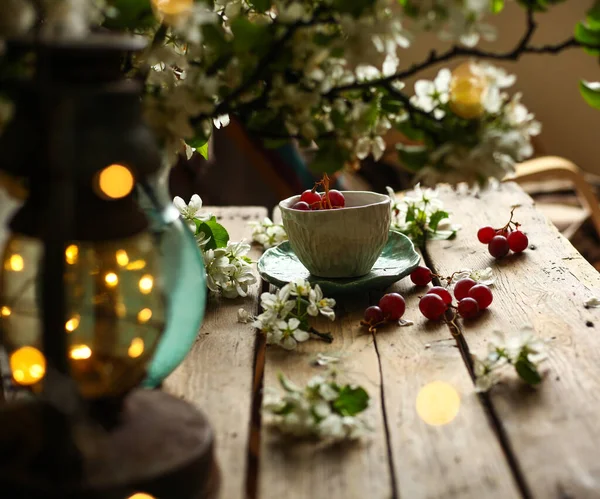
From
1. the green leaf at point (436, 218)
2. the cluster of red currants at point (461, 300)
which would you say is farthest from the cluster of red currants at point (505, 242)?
the cluster of red currants at point (461, 300)

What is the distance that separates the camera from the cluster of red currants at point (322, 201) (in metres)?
1.24

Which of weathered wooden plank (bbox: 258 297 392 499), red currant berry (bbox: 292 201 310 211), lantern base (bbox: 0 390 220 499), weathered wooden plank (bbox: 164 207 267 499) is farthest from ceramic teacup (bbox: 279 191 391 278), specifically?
lantern base (bbox: 0 390 220 499)

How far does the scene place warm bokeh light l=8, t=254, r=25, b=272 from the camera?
2.36ft

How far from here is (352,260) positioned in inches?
47.4

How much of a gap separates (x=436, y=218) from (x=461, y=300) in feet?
1.37

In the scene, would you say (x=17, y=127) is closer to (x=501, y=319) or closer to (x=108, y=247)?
(x=108, y=247)

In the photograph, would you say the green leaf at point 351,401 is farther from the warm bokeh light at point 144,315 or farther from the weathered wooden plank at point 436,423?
the warm bokeh light at point 144,315

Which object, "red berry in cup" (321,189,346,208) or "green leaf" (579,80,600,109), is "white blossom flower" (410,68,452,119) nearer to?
"green leaf" (579,80,600,109)

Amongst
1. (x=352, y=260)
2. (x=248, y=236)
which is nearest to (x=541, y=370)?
(x=352, y=260)

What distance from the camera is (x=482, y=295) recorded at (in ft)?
3.78

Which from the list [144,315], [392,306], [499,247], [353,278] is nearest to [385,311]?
[392,306]

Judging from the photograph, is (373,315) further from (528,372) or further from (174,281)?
(174,281)

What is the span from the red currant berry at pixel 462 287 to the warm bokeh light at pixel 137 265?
59 cm

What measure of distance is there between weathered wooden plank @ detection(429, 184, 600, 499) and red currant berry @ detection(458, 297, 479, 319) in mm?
18
